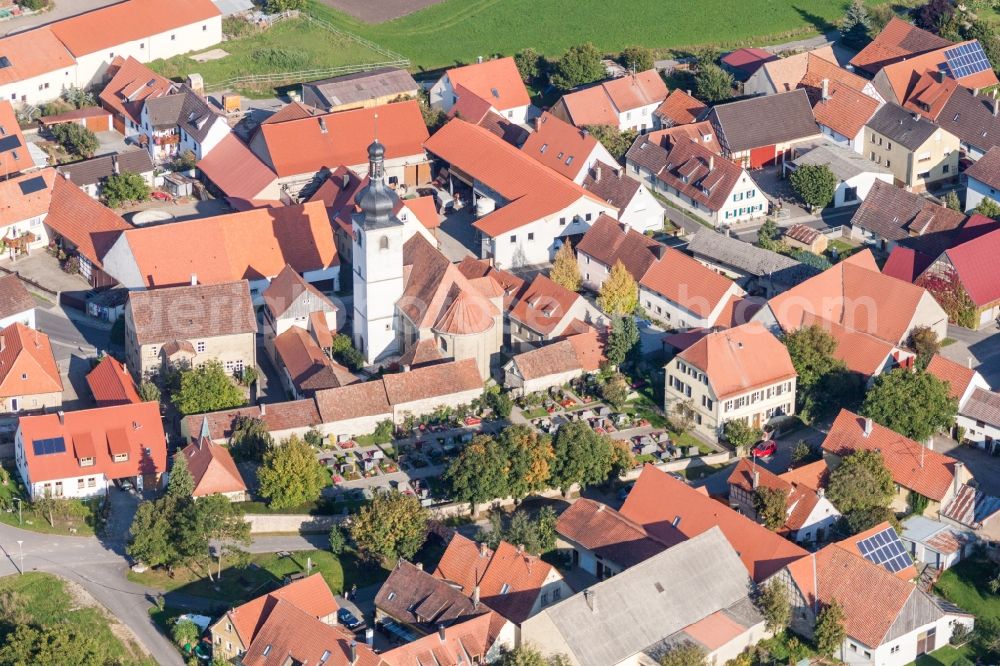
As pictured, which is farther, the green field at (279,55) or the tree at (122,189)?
the green field at (279,55)

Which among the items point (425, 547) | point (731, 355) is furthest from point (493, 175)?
point (425, 547)

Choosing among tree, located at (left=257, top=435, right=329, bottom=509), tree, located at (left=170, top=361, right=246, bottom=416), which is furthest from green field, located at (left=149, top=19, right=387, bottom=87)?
tree, located at (left=257, top=435, right=329, bottom=509)

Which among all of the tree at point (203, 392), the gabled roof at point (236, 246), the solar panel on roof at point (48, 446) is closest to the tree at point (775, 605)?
the tree at point (203, 392)

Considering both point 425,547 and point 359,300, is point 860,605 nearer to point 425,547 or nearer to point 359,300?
point 425,547

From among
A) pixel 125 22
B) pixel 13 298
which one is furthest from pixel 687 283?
pixel 125 22

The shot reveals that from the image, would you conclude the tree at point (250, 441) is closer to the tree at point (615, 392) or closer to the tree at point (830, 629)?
the tree at point (615, 392)

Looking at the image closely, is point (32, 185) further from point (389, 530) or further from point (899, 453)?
point (899, 453)
